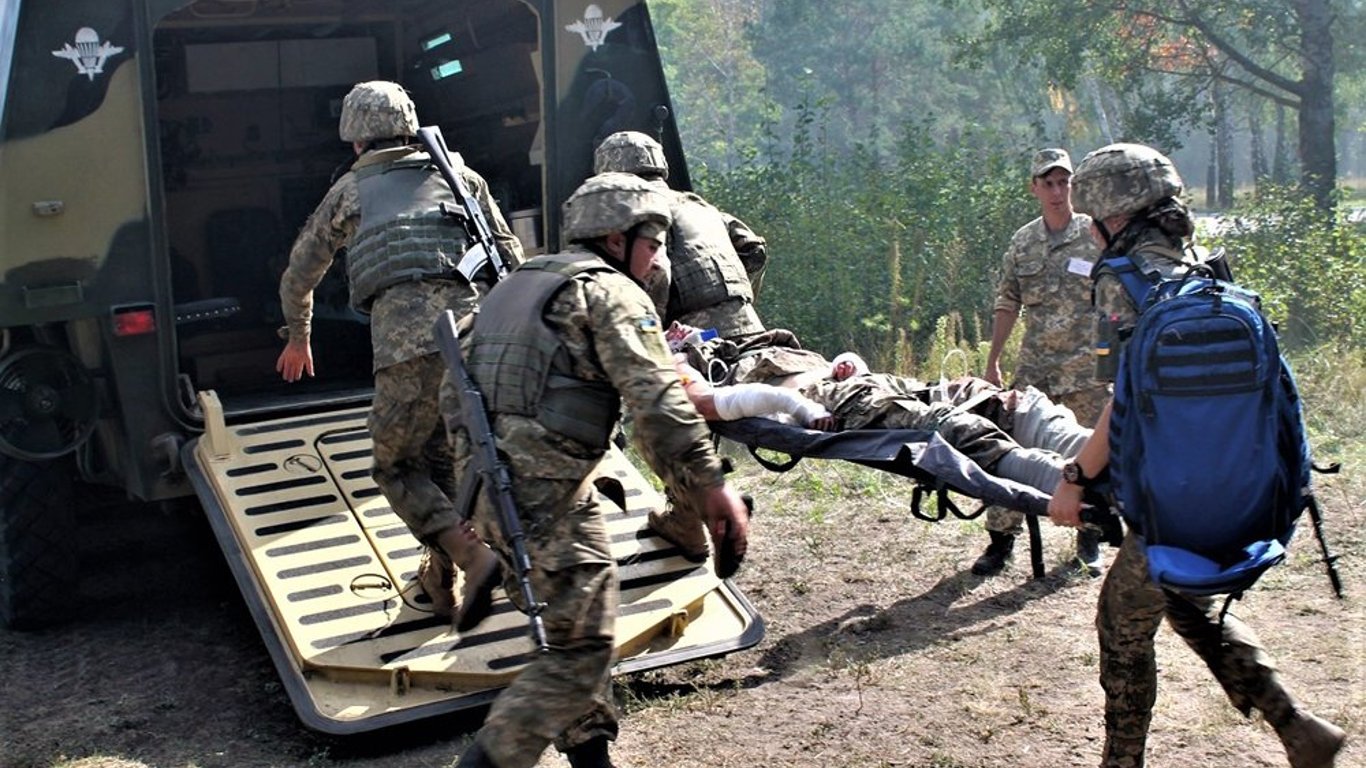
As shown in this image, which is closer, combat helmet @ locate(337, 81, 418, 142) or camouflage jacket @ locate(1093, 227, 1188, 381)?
camouflage jacket @ locate(1093, 227, 1188, 381)

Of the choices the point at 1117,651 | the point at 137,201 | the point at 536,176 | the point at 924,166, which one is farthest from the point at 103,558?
the point at 924,166

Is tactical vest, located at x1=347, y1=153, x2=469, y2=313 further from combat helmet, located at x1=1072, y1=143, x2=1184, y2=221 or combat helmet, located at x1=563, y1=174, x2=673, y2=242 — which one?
combat helmet, located at x1=1072, y1=143, x2=1184, y2=221

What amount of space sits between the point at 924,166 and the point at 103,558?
22.1 ft

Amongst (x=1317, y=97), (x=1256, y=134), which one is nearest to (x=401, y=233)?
(x=1317, y=97)

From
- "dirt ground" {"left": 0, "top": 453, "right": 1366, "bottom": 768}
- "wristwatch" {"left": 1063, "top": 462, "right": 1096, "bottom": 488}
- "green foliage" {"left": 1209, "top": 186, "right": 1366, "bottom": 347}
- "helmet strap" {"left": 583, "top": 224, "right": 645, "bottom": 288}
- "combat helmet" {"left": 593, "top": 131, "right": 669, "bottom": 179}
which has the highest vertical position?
"combat helmet" {"left": 593, "top": 131, "right": 669, "bottom": 179}

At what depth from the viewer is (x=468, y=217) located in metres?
5.06

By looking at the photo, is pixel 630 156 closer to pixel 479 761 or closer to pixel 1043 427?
pixel 1043 427

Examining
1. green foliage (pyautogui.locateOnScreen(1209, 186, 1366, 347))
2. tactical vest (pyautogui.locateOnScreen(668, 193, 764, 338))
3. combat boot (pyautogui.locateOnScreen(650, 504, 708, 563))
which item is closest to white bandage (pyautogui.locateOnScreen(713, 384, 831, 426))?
combat boot (pyautogui.locateOnScreen(650, 504, 708, 563))

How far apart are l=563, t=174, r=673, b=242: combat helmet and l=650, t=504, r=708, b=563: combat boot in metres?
1.49

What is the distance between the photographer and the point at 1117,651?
3799mm

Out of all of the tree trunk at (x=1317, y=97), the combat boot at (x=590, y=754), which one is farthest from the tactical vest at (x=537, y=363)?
the tree trunk at (x=1317, y=97)

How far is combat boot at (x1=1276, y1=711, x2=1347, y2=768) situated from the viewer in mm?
3590

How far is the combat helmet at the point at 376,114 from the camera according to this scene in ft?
16.9

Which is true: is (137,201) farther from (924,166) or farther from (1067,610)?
(924,166)
